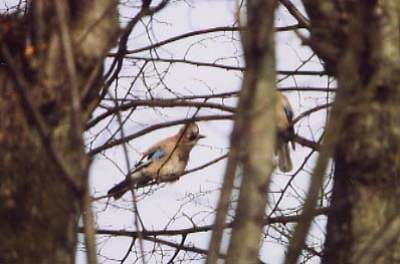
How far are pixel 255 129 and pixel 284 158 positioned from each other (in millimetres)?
3748

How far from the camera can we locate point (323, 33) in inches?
208

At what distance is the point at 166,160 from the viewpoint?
748cm

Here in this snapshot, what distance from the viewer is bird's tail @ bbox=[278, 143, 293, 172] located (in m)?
7.17

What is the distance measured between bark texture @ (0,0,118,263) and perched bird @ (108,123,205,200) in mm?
2189

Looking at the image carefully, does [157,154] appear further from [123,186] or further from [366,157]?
[366,157]

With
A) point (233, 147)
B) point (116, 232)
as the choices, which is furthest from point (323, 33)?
point (116, 232)

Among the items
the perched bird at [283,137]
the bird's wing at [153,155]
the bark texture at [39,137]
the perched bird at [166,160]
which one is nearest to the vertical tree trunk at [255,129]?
the bark texture at [39,137]

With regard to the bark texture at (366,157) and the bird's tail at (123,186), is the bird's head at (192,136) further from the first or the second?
the bark texture at (366,157)

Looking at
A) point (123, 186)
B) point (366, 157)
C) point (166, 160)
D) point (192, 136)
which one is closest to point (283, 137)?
point (166, 160)

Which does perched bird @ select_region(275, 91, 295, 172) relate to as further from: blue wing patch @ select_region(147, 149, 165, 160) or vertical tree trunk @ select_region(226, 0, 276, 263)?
vertical tree trunk @ select_region(226, 0, 276, 263)

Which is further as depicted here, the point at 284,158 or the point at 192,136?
the point at 192,136

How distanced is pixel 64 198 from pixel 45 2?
0.84 metres

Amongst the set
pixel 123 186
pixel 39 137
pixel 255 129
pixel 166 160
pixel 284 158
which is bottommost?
pixel 255 129

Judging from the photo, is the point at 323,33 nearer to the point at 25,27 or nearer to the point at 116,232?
the point at 25,27
